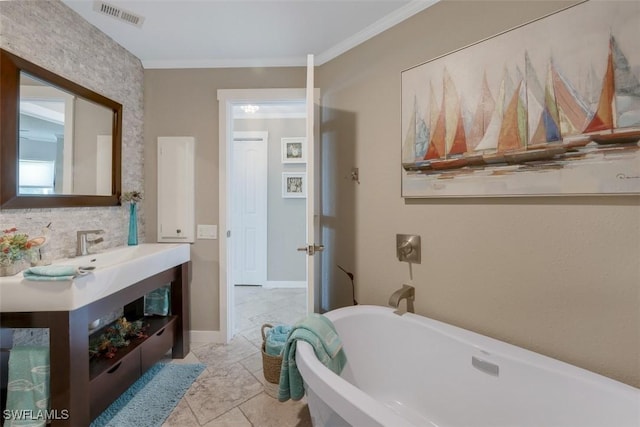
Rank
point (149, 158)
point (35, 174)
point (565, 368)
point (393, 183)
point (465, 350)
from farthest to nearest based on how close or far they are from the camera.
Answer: point (149, 158)
point (393, 183)
point (35, 174)
point (465, 350)
point (565, 368)

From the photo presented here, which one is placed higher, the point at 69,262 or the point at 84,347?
the point at 69,262

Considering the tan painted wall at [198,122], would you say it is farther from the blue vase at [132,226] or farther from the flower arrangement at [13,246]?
the flower arrangement at [13,246]

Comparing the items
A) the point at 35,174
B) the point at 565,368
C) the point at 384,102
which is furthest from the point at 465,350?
the point at 35,174

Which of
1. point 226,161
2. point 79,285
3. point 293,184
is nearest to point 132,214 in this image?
point 226,161

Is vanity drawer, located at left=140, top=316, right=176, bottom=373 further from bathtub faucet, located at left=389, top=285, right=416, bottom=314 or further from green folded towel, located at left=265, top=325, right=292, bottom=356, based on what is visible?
bathtub faucet, located at left=389, top=285, right=416, bottom=314

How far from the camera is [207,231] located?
2.29 metres

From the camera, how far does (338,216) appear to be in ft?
6.79

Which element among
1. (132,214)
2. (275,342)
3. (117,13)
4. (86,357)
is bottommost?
(275,342)

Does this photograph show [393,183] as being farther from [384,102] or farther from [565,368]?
[565,368]

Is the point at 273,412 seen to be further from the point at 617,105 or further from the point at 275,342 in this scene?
the point at 617,105

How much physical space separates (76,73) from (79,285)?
4.57 feet

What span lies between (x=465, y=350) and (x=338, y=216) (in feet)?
3.82

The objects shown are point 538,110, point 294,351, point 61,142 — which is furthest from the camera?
point 61,142

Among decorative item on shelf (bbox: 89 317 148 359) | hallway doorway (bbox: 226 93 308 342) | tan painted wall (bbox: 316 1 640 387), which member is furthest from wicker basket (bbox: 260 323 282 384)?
hallway doorway (bbox: 226 93 308 342)
